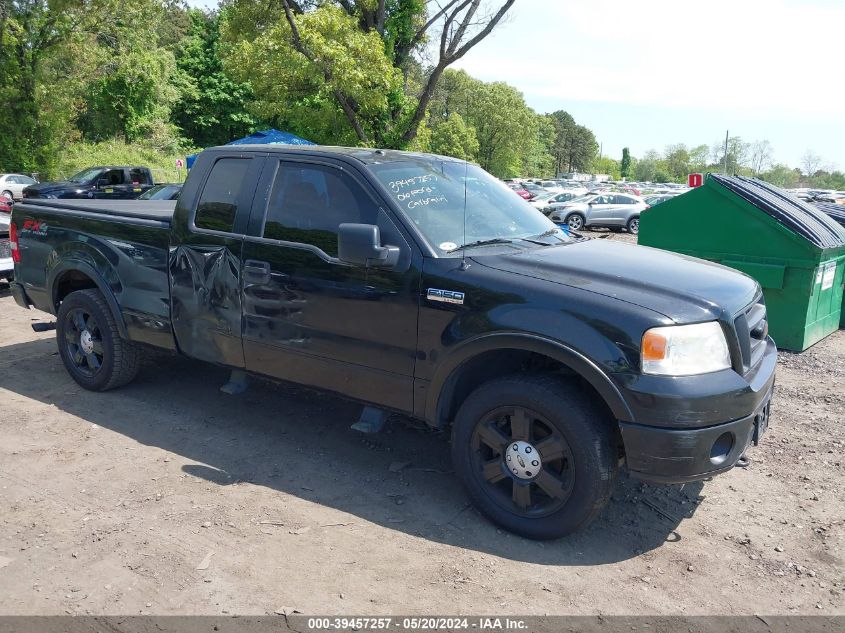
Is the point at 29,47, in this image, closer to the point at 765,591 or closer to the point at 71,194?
the point at 71,194

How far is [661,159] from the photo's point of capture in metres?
136

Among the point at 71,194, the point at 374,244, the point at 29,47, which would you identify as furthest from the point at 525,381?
the point at 29,47

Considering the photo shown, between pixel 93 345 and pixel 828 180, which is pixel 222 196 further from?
pixel 828 180

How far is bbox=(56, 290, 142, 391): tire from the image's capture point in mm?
5523

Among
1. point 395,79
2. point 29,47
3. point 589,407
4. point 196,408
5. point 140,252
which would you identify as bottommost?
point 196,408

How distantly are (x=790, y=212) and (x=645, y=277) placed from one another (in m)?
4.75

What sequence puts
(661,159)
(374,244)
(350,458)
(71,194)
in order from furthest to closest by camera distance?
(661,159)
(71,194)
(350,458)
(374,244)

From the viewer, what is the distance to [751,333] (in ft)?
12.7

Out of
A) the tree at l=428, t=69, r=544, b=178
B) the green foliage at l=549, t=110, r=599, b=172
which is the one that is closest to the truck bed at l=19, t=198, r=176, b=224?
the tree at l=428, t=69, r=544, b=178

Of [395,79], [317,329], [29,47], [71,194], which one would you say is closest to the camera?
[317,329]

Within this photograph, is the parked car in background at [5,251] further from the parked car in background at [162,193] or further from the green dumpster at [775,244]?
the green dumpster at [775,244]

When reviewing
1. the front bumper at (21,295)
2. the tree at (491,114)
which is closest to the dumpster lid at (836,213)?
the front bumper at (21,295)

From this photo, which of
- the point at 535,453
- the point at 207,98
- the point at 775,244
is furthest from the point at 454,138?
the point at 535,453

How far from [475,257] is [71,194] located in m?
22.7
